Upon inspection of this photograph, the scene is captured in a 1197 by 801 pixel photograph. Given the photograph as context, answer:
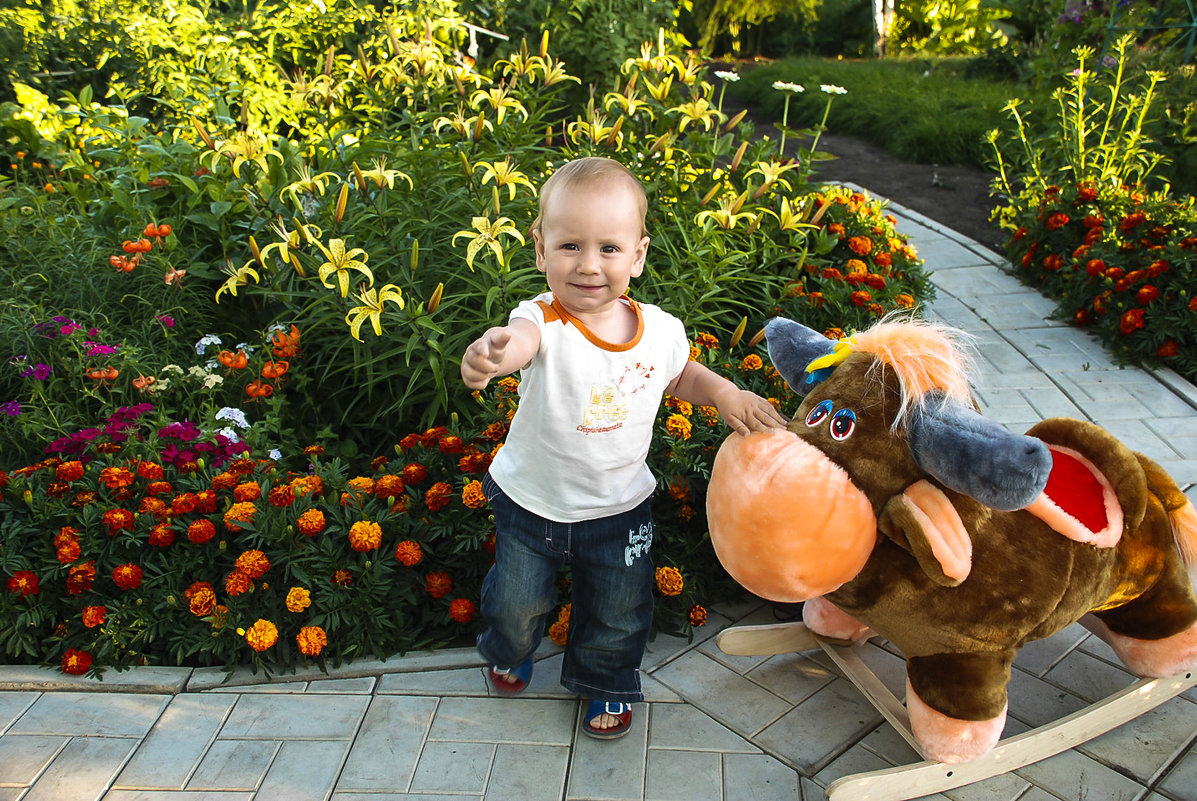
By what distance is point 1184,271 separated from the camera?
415cm

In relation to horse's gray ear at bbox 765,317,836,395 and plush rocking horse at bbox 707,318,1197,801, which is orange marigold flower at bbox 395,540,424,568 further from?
horse's gray ear at bbox 765,317,836,395

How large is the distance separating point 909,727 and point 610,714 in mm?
739

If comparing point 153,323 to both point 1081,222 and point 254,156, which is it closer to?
point 254,156

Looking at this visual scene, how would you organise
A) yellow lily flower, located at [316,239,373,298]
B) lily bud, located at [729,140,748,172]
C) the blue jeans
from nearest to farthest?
the blue jeans → yellow lily flower, located at [316,239,373,298] → lily bud, located at [729,140,748,172]

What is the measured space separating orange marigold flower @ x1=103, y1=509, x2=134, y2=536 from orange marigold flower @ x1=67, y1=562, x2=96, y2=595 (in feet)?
0.39

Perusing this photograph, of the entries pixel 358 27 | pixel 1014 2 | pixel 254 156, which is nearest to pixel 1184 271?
pixel 254 156

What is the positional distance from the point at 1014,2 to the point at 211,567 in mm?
12276

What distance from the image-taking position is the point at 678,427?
8.65ft

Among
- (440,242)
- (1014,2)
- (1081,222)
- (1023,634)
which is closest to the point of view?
(1023,634)

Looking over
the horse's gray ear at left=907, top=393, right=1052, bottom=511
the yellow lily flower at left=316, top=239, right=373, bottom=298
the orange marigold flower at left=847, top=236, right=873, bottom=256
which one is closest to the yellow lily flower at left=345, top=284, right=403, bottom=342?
the yellow lily flower at left=316, top=239, right=373, bottom=298

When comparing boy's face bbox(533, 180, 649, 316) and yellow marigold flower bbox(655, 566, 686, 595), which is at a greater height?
boy's face bbox(533, 180, 649, 316)

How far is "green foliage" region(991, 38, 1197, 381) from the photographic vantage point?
4176 millimetres

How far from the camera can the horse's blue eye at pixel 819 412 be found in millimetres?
1833

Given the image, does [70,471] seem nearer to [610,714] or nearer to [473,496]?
[473,496]
